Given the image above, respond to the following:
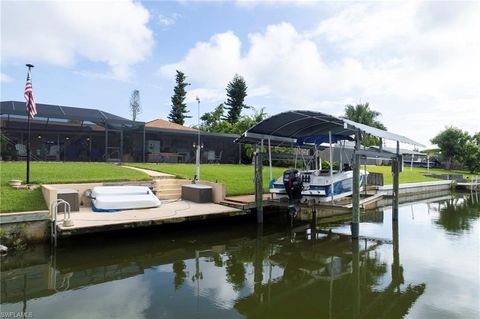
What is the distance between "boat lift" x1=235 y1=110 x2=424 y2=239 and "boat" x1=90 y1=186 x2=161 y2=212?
3.53 metres

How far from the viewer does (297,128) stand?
11.9m

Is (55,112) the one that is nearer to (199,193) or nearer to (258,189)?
(199,193)

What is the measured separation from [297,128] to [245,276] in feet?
20.8

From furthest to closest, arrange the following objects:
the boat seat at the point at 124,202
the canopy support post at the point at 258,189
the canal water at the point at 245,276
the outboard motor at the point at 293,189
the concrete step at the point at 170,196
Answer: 1. the concrete step at the point at 170,196
2. the canopy support post at the point at 258,189
3. the outboard motor at the point at 293,189
4. the boat seat at the point at 124,202
5. the canal water at the point at 245,276

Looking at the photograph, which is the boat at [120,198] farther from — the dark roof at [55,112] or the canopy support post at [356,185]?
the dark roof at [55,112]

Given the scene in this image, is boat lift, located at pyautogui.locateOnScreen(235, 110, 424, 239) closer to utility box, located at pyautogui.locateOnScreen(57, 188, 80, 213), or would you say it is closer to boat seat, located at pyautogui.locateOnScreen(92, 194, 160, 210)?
boat seat, located at pyautogui.locateOnScreen(92, 194, 160, 210)

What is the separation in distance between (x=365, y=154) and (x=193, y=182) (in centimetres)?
683

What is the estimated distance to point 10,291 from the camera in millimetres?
5863

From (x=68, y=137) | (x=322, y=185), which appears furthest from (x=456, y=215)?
(x=68, y=137)

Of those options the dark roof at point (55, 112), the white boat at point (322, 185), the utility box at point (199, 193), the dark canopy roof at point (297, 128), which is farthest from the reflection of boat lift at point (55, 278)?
the dark roof at point (55, 112)

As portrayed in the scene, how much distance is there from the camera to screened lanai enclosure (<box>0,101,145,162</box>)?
1864cm

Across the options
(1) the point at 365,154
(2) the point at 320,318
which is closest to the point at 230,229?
(1) the point at 365,154

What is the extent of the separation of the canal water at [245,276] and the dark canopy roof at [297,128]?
124 inches

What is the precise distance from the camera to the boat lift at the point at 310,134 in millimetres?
9562
